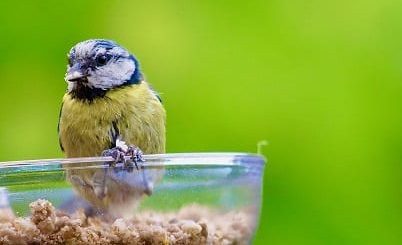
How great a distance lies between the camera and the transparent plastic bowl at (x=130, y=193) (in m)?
0.76

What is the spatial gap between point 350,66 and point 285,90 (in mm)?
115

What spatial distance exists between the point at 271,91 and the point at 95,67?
35cm

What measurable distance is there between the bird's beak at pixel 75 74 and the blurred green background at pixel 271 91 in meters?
0.26

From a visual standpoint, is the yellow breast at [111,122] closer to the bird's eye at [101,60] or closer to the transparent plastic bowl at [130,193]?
the bird's eye at [101,60]

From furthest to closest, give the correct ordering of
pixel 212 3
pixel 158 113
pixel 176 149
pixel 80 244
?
pixel 212 3
pixel 176 149
pixel 158 113
pixel 80 244

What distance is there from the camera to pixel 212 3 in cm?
145

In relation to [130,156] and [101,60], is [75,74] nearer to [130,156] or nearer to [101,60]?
[101,60]

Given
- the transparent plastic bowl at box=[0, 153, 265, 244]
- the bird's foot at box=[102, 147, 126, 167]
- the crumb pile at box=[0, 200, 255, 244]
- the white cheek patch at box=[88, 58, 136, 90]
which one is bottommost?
the crumb pile at box=[0, 200, 255, 244]

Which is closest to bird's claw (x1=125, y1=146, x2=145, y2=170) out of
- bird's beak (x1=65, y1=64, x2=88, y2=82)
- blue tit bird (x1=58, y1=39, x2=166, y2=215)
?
blue tit bird (x1=58, y1=39, x2=166, y2=215)

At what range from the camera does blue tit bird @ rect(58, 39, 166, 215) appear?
106 centimetres

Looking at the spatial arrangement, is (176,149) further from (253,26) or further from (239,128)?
(253,26)

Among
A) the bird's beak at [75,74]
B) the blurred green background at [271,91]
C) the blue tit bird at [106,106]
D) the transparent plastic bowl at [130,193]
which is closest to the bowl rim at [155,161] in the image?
the transparent plastic bowl at [130,193]

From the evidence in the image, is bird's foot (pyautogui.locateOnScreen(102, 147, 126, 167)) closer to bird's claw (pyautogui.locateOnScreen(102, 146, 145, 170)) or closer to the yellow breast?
bird's claw (pyautogui.locateOnScreen(102, 146, 145, 170))

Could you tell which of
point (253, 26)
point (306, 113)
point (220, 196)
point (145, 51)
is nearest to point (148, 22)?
point (145, 51)
